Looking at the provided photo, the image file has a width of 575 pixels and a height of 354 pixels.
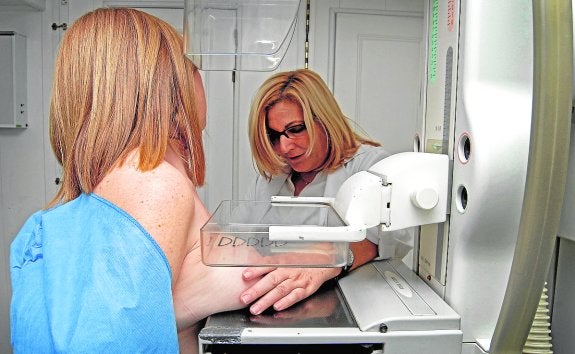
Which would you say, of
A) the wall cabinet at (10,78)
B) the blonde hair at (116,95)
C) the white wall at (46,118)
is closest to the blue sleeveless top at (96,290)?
the blonde hair at (116,95)

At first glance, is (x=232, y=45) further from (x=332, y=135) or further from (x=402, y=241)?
(x=402, y=241)

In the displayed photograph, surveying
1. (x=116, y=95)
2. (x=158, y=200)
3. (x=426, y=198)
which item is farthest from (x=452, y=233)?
(x=116, y=95)

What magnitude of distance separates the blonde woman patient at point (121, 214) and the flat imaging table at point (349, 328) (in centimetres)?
8

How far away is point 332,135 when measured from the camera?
1756mm

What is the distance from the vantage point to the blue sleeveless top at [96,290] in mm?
698

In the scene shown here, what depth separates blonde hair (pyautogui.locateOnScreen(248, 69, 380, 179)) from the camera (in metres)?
1.72

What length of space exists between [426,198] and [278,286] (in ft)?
0.97

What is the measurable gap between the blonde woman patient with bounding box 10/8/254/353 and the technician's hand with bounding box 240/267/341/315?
0.08ft

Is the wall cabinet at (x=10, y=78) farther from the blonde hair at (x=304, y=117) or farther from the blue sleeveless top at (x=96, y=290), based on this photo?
the blue sleeveless top at (x=96, y=290)

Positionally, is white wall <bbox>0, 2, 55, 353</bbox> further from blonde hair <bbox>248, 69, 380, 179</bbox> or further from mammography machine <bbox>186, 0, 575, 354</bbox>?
mammography machine <bbox>186, 0, 575, 354</bbox>

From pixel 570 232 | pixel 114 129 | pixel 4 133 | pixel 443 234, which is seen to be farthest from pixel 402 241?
pixel 4 133

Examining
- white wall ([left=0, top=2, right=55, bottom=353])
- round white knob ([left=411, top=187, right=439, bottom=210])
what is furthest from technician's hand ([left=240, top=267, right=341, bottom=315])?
white wall ([left=0, top=2, right=55, bottom=353])

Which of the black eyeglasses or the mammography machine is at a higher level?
the black eyeglasses

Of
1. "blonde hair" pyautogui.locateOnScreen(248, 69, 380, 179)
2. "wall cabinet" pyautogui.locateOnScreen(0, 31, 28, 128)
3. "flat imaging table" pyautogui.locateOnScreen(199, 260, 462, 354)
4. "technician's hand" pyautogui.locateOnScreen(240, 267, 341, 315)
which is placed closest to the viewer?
"flat imaging table" pyautogui.locateOnScreen(199, 260, 462, 354)
